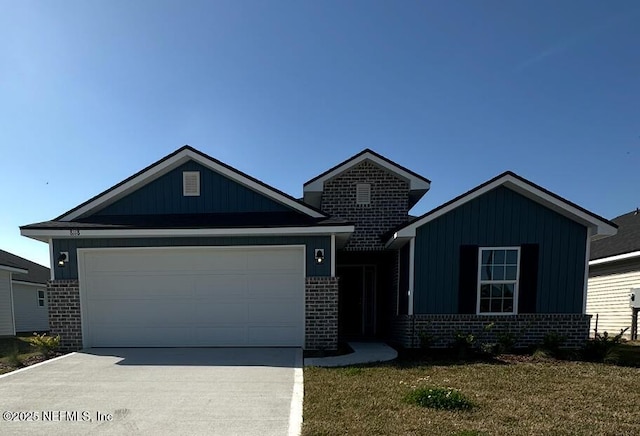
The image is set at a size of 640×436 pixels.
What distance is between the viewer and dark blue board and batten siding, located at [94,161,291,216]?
8641 mm

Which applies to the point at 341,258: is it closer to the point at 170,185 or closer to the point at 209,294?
the point at 209,294

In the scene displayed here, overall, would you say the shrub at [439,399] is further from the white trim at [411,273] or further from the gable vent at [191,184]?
the gable vent at [191,184]

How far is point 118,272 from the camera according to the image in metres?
7.89

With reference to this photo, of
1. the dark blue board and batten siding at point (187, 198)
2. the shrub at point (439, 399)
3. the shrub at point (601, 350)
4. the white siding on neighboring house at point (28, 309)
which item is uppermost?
the dark blue board and batten siding at point (187, 198)

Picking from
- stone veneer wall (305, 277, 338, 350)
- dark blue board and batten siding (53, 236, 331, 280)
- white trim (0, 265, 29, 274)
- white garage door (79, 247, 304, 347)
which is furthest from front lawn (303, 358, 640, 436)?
white trim (0, 265, 29, 274)

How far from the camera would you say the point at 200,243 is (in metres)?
7.73

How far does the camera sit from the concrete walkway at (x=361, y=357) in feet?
21.5

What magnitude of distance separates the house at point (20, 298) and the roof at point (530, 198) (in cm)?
1744

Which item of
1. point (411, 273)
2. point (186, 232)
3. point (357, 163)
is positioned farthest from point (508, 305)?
point (186, 232)

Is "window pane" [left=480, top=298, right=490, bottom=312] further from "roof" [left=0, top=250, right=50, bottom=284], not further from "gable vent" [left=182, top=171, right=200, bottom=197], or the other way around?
"roof" [left=0, top=250, right=50, bottom=284]

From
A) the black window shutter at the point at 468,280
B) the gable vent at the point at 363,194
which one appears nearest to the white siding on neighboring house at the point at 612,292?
the black window shutter at the point at 468,280

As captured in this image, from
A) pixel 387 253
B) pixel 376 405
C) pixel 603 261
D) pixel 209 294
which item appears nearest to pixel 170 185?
pixel 209 294

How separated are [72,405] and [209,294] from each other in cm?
361

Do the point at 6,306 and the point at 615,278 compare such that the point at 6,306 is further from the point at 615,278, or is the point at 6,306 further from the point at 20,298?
the point at 615,278
